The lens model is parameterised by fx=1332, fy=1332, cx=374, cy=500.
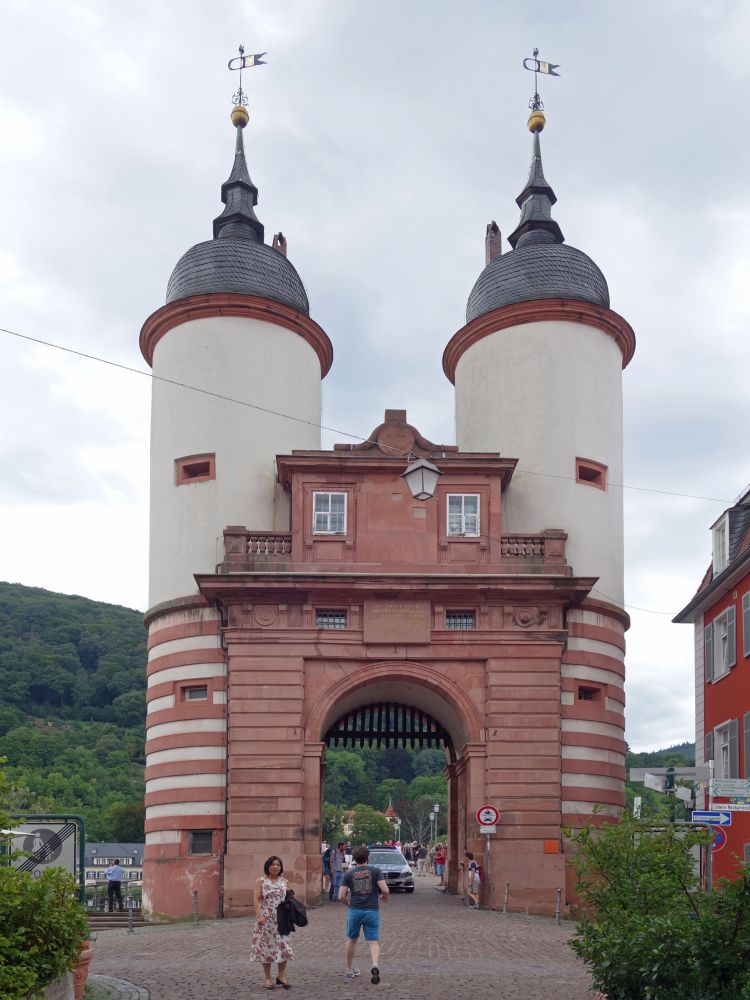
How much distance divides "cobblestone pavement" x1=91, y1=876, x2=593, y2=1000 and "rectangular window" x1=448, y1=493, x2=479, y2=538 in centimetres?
952

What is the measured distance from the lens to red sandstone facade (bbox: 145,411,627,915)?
3219 centimetres

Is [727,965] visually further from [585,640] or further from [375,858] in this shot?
[375,858]

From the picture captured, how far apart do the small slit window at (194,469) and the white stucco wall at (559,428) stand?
758 cm

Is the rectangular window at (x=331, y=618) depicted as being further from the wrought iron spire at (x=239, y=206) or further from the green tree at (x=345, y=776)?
the green tree at (x=345, y=776)

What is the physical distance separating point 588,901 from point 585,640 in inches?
748

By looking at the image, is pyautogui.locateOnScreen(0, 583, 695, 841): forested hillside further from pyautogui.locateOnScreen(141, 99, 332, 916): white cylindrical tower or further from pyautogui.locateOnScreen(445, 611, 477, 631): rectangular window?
pyautogui.locateOnScreen(445, 611, 477, 631): rectangular window

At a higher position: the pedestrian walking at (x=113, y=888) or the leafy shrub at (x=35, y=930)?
the leafy shrub at (x=35, y=930)

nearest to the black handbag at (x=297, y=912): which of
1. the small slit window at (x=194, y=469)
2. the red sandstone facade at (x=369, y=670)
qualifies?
the red sandstone facade at (x=369, y=670)

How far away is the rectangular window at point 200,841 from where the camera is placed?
32906mm

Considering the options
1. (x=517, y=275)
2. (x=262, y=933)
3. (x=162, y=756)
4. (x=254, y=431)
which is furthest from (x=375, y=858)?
(x=262, y=933)

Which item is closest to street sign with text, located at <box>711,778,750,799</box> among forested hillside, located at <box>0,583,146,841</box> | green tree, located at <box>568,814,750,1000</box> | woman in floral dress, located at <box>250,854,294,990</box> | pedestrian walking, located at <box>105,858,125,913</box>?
green tree, located at <box>568,814,750,1000</box>

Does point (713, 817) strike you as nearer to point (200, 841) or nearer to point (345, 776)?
point (200, 841)

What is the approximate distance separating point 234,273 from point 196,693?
1189 cm

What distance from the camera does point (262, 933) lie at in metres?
16.8
